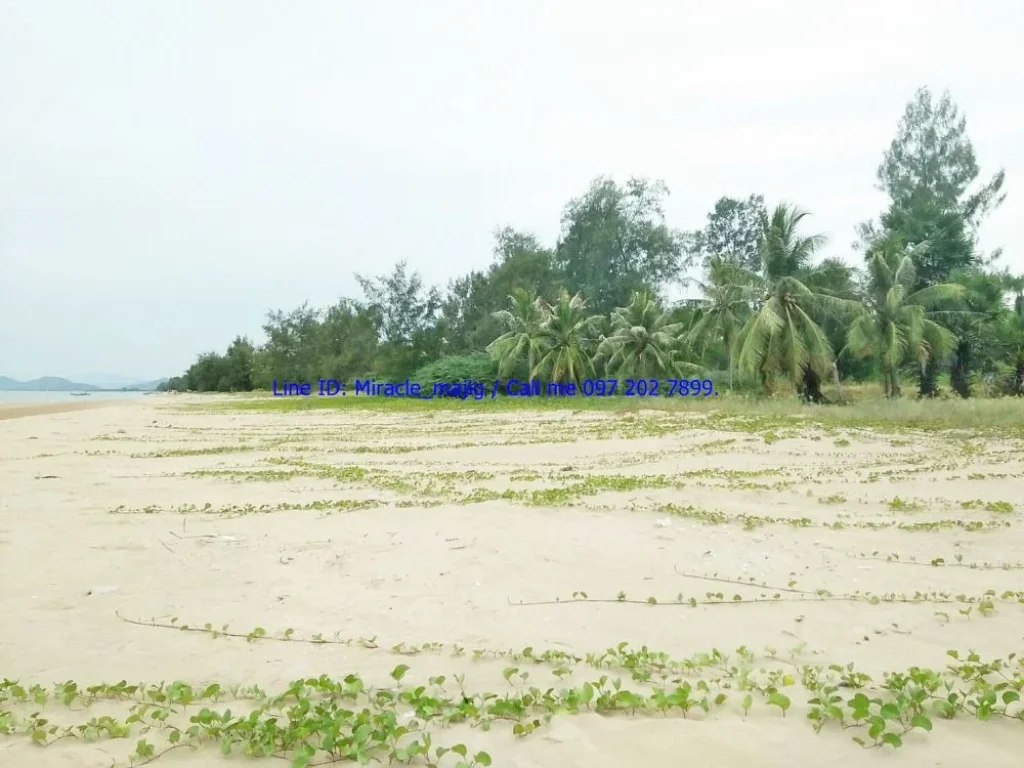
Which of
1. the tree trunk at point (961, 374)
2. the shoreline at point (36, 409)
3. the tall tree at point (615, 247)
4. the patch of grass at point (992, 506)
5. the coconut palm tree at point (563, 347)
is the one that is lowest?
the patch of grass at point (992, 506)

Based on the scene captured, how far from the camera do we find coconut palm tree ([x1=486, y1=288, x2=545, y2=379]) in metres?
32.8

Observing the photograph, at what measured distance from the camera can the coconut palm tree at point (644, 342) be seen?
29.7m

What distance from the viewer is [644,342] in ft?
98.3

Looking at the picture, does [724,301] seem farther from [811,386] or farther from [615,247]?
[615,247]

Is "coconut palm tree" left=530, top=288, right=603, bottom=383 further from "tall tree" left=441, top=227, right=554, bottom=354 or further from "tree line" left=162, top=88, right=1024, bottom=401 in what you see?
"tall tree" left=441, top=227, right=554, bottom=354

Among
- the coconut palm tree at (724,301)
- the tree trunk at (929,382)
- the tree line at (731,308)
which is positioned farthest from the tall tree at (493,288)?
the tree trunk at (929,382)

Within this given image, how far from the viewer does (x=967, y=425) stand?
47.0 ft

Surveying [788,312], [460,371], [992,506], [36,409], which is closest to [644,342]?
[788,312]

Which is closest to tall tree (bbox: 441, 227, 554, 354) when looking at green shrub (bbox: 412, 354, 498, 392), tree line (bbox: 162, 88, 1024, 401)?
tree line (bbox: 162, 88, 1024, 401)

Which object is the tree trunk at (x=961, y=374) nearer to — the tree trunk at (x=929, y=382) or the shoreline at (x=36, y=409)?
the tree trunk at (x=929, y=382)

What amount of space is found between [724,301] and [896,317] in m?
6.26

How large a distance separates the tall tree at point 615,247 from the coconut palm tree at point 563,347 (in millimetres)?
11900

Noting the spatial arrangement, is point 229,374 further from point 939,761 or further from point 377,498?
point 939,761

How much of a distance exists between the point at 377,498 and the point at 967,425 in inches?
529
